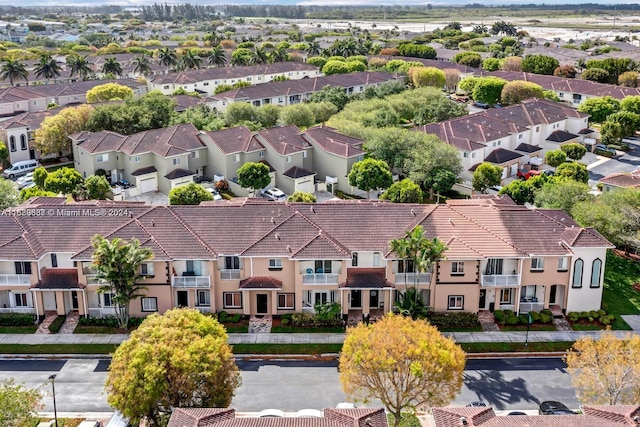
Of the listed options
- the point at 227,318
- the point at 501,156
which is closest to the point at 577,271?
the point at 227,318

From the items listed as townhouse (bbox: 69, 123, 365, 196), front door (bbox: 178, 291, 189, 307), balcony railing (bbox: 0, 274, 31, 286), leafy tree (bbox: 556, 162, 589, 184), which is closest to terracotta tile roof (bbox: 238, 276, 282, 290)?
front door (bbox: 178, 291, 189, 307)

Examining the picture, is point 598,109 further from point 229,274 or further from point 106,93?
point 106,93

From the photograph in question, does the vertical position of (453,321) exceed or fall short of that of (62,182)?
it falls short

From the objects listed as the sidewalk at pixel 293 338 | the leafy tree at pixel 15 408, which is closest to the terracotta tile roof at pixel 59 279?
the sidewalk at pixel 293 338

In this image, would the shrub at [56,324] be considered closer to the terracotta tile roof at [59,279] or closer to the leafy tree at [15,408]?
the terracotta tile roof at [59,279]

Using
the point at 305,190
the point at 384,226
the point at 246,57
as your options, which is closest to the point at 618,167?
the point at 305,190
